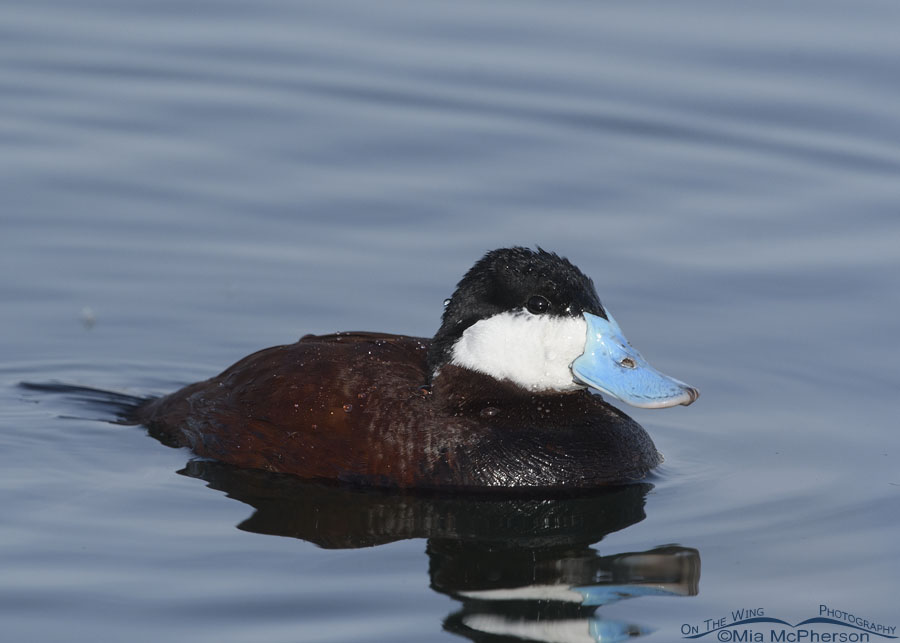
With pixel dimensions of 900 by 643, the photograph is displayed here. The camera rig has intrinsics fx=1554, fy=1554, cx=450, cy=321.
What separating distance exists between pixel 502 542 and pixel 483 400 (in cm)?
75

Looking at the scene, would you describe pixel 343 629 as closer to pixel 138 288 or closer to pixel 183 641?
pixel 183 641

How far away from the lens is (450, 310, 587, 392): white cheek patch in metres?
6.45

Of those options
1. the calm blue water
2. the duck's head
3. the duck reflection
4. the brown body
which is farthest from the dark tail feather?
the duck's head

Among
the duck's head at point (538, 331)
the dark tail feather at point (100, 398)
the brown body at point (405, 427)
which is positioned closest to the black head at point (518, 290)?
the duck's head at point (538, 331)

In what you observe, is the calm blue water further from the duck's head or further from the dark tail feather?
the duck's head

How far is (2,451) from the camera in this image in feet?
22.1

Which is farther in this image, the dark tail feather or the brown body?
the dark tail feather

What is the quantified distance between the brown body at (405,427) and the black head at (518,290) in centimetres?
27

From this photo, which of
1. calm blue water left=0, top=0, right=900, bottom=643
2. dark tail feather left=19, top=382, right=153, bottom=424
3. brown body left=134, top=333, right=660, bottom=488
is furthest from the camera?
dark tail feather left=19, top=382, right=153, bottom=424

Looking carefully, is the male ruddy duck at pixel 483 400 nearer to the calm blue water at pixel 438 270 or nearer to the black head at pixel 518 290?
the black head at pixel 518 290

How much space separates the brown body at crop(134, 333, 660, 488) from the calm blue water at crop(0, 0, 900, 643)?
130 millimetres

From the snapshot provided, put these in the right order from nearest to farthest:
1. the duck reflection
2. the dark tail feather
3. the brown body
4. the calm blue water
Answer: the duck reflection < the calm blue water < the brown body < the dark tail feather

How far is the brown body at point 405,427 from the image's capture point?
6379 millimetres

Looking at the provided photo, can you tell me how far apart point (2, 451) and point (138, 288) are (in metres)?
1.98
